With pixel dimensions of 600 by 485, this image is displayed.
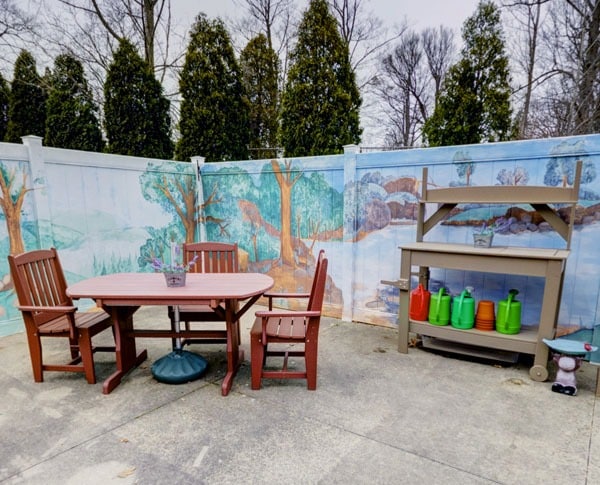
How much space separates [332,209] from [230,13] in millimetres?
9126

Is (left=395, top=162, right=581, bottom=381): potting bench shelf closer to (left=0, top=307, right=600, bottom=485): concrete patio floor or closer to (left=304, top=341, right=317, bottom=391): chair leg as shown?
(left=0, top=307, right=600, bottom=485): concrete patio floor

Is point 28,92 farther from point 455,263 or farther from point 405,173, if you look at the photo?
point 455,263

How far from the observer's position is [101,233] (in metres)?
4.21

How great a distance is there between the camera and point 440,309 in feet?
10.3

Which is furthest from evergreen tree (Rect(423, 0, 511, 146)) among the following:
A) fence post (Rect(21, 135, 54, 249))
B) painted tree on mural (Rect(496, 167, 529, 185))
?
fence post (Rect(21, 135, 54, 249))

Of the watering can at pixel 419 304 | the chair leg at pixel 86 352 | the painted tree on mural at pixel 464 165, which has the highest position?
the painted tree on mural at pixel 464 165

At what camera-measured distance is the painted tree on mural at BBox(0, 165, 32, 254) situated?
11.3 ft

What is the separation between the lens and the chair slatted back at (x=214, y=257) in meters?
3.54

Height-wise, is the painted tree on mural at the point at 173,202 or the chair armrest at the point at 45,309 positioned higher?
the painted tree on mural at the point at 173,202

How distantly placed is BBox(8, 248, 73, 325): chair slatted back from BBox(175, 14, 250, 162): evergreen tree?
12.3 ft

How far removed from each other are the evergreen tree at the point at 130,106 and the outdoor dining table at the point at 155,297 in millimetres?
3839

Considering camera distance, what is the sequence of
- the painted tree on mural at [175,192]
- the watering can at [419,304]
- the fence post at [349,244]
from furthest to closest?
1. the painted tree on mural at [175,192]
2. the fence post at [349,244]
3. the watering can at [419,304]

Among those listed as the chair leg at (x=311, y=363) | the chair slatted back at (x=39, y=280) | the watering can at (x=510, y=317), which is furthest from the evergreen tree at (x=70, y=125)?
the watering can at (x=510, y=317)

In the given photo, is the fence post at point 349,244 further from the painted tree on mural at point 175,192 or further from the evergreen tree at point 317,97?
the painted tree on mural at point 175,192
